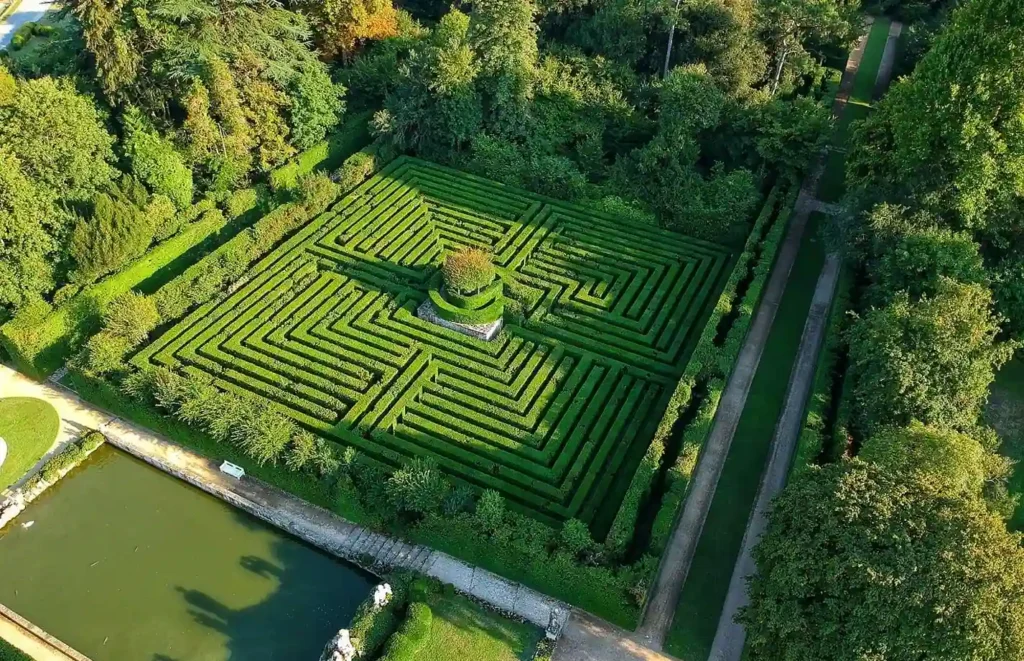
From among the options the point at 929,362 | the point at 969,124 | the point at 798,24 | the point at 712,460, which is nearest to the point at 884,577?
the point at 929,362

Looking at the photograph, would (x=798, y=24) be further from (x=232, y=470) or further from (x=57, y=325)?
(x=57, y=325)

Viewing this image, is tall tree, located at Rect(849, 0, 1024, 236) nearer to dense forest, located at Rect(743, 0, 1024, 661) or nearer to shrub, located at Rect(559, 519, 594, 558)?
dense forest, located at Rect(743, 0, 1024, 661)

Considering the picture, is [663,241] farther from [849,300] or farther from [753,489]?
[753,489]

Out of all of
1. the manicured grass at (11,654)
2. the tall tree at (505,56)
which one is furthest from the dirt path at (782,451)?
the manicured grass at (11,654)

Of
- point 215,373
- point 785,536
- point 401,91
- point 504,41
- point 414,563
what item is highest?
point 504,41

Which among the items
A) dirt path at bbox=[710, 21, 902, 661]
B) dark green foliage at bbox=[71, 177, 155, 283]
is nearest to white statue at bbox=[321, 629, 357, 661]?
dirt path at bbox=[710, 21, 902, 661]

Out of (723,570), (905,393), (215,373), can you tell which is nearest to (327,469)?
(215,373)

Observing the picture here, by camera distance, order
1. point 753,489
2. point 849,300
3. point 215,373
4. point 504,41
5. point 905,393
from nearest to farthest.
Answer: point 905,393, point 753,489, point 215,373, point 849,300, point 504,41
